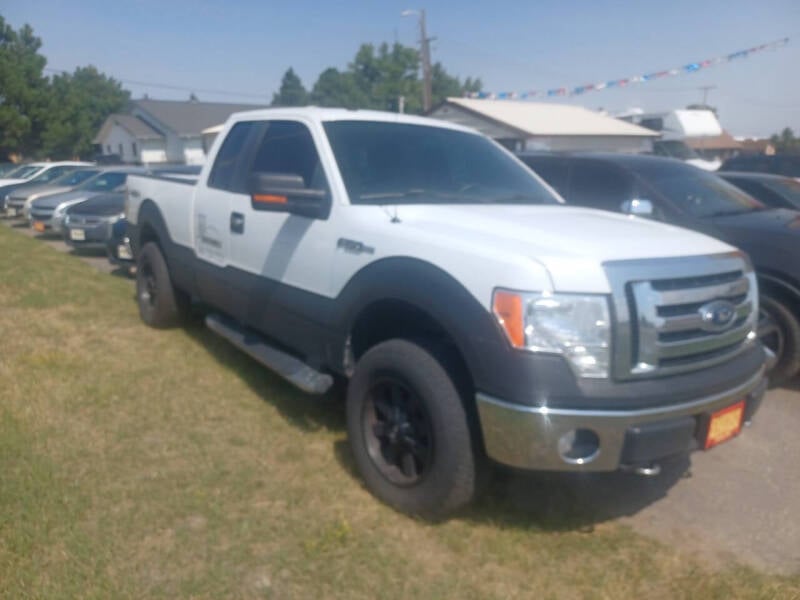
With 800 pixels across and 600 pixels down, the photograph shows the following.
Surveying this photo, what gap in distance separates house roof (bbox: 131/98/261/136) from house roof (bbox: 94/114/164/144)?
98 cm

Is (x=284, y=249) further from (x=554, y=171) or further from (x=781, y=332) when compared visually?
(x=554, y=171)

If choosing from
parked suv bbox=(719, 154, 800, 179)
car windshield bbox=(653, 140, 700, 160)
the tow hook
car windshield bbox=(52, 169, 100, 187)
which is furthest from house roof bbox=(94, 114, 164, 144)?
the tow hook

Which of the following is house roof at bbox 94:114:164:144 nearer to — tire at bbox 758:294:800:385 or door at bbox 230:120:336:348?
door at bbox 230:120:336:348

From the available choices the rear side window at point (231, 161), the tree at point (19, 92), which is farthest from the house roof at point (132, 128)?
the rear side window at point (231, 161)

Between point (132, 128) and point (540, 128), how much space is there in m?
31.8

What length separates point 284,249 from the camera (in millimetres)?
4082

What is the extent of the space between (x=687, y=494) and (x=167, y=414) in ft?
10.3

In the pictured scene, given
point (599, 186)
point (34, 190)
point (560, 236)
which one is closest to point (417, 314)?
point (560, 236)

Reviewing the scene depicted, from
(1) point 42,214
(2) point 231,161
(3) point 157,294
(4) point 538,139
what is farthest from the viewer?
(4) point 538,139

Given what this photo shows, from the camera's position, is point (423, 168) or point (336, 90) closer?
point (423, 168)

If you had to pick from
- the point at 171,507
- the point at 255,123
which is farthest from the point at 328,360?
the point at 255,123

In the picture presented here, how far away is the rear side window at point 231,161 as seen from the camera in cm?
486

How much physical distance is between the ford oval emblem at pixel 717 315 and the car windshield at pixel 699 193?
2.83 metres

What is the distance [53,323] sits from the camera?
656cm
